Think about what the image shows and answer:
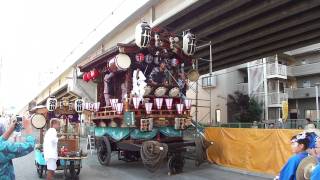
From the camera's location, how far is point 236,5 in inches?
655

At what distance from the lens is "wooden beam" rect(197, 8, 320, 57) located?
706 inches

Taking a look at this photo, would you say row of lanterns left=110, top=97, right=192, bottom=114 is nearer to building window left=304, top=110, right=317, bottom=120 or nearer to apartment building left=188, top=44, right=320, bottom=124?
apartment building left=188, top=44, right=320, bottom=124

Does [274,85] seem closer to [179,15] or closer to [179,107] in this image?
[179,15]

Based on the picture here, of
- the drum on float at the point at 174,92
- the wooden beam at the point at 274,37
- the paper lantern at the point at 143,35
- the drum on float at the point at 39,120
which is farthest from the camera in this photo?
the wooden beam at the point at 274,37

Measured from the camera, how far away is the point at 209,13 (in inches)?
694

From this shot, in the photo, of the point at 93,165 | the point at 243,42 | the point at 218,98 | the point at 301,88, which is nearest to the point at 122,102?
the point at 93,165

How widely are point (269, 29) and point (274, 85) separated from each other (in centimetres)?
2766

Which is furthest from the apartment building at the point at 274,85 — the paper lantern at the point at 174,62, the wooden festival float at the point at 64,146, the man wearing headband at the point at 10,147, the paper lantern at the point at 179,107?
the man wearing headband at the point at 10,147

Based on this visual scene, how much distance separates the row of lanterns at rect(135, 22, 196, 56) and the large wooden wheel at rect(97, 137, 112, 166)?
439 cm

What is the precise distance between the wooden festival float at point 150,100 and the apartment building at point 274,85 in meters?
27.4

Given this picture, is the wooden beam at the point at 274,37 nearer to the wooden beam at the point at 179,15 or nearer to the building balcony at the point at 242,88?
the wooden beam at the point at 179,15

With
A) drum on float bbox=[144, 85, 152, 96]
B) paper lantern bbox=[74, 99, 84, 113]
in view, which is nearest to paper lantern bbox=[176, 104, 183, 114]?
drum on float bbox=[144, 85, 152, 96]

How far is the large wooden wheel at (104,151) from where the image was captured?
16594mm

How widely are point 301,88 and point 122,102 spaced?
120ft
